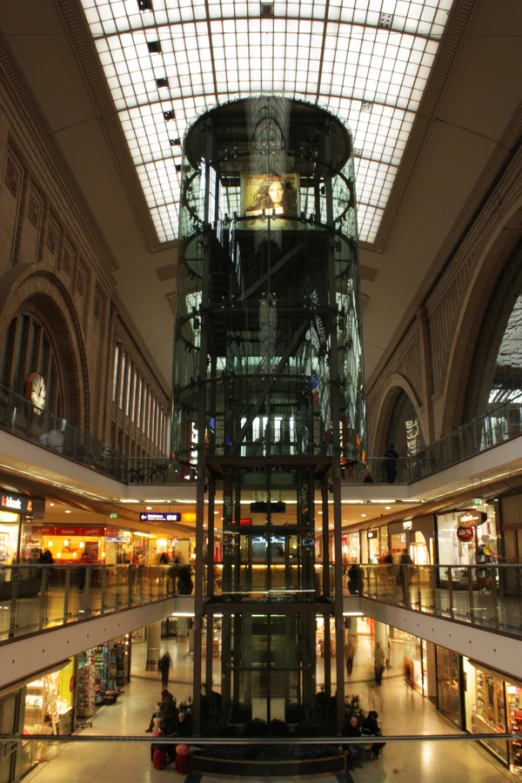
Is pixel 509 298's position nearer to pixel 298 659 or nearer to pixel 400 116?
pixel 400 116

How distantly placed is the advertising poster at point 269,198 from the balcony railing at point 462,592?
1028 cm

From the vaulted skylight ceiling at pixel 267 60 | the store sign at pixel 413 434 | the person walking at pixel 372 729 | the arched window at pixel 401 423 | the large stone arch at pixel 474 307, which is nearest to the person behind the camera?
the person walking at pixel 372 729

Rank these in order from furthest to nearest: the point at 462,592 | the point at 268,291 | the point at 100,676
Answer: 1. the point at 100,676
2. the point at 268,291
3. the point at 462,592

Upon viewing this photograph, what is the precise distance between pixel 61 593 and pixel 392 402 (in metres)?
36.7

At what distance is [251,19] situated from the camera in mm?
24562

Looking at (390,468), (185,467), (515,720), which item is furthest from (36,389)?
(515,720)

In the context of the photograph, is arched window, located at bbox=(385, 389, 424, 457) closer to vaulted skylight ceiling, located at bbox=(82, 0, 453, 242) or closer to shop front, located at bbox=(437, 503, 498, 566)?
shop front, located at bbox=(437, 503, 498, 566)

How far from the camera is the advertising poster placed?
1925cm

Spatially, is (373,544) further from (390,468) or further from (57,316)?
(57,316)

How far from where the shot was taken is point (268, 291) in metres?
18.5

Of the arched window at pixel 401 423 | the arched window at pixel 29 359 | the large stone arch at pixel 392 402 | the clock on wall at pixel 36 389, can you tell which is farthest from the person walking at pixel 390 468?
the arched window at pixel 29 359

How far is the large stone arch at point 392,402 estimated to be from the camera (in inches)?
1401

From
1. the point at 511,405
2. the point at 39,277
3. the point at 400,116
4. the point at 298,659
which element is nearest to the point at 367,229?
the point at 400,116

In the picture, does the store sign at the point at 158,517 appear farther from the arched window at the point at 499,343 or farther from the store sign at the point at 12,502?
the arched window at the point at 499,343
